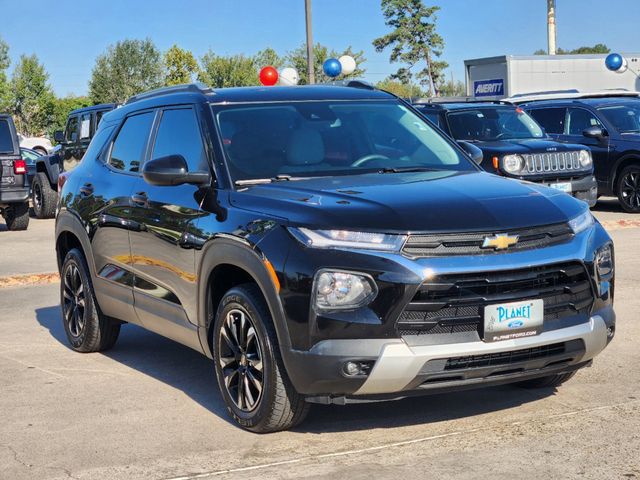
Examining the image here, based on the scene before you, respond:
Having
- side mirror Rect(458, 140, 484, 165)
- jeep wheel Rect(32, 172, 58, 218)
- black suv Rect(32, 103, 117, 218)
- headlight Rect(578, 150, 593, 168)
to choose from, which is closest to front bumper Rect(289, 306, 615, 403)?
side mirror Rect(458, 140, 484, 165)

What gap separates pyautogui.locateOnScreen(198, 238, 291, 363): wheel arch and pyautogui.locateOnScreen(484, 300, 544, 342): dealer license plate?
91cm

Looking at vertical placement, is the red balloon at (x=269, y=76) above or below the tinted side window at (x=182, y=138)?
above

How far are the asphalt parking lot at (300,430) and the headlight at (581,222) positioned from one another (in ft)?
3.08

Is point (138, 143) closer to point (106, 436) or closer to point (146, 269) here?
point (146, 269)

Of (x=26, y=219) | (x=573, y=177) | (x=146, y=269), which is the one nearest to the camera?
(x=146, y=269)

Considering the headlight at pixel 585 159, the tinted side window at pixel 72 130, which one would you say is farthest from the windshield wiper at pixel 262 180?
the tinted side window at pixel 72 130

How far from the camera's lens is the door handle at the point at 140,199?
6.67 meters

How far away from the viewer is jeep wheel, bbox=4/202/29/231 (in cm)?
1850

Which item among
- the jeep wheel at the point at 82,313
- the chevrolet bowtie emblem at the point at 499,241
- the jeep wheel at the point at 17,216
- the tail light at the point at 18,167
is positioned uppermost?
the chevrolet bowtie emblem at the point at 499,241

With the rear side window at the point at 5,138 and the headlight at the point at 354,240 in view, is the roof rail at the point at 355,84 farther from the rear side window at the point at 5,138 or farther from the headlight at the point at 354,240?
the rear side window at the point at 5,138

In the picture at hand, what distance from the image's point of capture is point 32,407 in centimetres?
639

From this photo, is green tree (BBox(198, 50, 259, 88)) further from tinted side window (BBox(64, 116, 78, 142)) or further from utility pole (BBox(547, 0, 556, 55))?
tinted side window (BBox(64, 116, 78, 142))

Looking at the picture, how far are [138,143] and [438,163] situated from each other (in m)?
1.98

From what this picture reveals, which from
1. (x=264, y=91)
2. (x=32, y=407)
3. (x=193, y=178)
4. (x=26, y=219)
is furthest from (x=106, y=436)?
(x=26, y=219)
